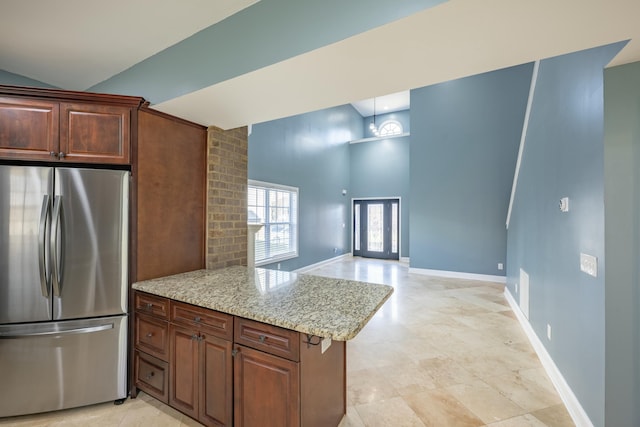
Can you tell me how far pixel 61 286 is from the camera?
190 centimetres

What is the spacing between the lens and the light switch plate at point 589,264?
1.62 meters

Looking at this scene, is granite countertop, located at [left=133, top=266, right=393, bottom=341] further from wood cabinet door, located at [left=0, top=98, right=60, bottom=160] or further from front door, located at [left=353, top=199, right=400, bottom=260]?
front door, located at [left=353, top=199, right=400, bottom=260]

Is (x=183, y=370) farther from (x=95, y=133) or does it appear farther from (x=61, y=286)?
(x=95, y=133)

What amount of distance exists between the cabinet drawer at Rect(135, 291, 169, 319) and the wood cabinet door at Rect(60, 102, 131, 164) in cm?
102

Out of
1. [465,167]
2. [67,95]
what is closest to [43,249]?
[67,95]

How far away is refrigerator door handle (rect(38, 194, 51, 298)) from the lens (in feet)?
6.01

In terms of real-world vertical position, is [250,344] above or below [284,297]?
below

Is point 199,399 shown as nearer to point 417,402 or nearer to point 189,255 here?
point 189,255

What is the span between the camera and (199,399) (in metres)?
1.73

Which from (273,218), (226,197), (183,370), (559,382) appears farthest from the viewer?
(273,218)

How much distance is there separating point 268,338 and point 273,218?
4.49 meters

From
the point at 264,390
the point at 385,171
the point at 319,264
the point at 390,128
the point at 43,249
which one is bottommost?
the point at 319,264

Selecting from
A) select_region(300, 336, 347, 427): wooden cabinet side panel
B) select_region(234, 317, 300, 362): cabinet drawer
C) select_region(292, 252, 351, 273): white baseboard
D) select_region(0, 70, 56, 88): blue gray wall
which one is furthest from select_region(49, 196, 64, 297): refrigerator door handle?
select_region(292, 252, 351, 273): white baseboard

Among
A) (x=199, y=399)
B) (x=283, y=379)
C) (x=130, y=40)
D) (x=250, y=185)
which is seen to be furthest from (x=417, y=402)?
(x=250, y=185)
